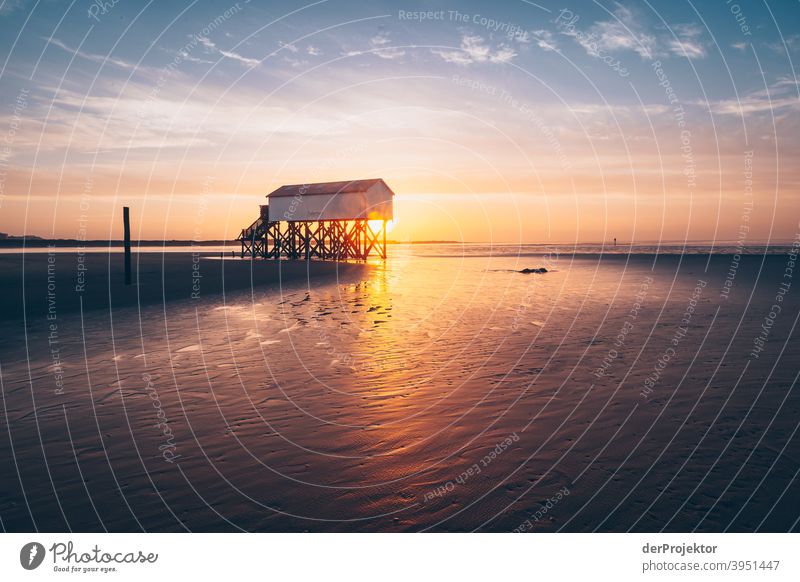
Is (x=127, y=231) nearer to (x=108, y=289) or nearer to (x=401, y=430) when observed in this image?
(x=108, y=289)

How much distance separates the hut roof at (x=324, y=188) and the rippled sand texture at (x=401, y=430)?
3871 centimetres

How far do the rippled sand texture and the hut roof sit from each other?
38707mm

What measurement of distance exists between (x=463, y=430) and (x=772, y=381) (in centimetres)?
624

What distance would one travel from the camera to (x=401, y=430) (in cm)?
668

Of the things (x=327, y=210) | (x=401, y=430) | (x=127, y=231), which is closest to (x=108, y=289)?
(x=127, y=231)

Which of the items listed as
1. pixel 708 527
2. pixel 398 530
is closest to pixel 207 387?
pixel 398 530

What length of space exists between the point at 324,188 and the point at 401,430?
161ft

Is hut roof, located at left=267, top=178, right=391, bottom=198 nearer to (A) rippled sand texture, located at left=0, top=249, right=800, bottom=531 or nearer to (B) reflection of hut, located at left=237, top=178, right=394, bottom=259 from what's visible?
(B) reflection of hut, located at left=237, top=178, right=394, bottom=259

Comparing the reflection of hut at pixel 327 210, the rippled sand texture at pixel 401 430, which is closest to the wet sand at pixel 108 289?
the rippled sand texture at pixel 401 430

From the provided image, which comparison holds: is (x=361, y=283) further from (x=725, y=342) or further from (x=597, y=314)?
(x=725, y=342)

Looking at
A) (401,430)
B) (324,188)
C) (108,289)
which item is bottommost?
(401,430)

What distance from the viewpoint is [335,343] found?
41.4 feet

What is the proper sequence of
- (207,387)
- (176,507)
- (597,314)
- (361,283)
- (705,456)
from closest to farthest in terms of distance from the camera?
(176,507) → (705,456) → (207,387) → (597,314) → (361,283)

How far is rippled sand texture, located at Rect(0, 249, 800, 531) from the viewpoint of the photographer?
182 inches
